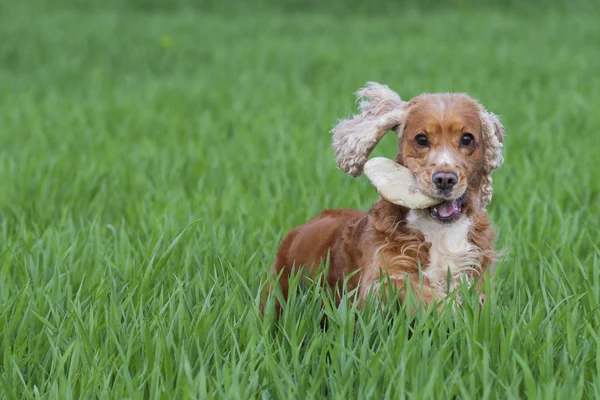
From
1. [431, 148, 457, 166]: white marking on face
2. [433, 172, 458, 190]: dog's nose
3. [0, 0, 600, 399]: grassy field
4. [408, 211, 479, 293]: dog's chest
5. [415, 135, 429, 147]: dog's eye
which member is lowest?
[0, 0, 600, 399]: grassy field

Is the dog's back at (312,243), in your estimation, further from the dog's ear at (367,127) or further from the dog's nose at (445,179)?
the dog's nose at (445,179)

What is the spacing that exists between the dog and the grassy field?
0.14 meters

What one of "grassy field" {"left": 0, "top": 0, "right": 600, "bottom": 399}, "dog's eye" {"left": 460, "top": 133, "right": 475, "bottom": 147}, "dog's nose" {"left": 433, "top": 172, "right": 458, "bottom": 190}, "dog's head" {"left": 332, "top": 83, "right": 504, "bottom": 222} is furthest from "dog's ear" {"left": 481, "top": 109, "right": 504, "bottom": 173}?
"grassy field" {"left": 0, "top": 0, "right": 600, "bottom": 399}

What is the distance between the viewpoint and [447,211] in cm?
295

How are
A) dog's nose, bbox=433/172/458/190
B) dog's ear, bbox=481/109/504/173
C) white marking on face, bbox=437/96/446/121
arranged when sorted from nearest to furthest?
dog's nose, bbox=433/172/458/190, white marking on face, bbox=437/96/446/121, dog's ear, bbox=481/109/504/173

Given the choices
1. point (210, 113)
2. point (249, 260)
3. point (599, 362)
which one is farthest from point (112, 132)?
point (599, 362)

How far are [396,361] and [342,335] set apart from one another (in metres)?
0.20

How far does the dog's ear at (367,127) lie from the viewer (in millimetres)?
3096

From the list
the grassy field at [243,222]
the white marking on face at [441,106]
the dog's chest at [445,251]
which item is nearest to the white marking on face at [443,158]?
the white marking on face at [441,106]

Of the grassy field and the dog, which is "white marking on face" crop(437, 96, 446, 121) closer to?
Answer: the dog

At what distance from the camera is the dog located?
2881 millimetres

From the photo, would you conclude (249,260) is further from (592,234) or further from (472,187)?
(592,234)

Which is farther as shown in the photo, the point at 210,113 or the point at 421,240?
the point at 210,113

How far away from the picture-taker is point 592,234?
426cm
